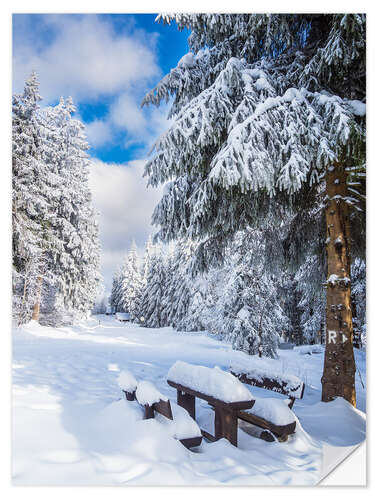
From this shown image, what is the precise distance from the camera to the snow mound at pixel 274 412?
93.5 inches

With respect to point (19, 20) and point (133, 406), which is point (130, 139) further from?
point (133, 406)

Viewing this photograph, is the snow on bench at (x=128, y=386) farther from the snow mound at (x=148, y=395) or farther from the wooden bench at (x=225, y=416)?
the wooden bench at (x=225, y=416)

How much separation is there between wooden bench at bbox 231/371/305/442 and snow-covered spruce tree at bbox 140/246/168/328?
4.34ft

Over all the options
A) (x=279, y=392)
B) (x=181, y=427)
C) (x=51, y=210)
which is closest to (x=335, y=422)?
(x=279, y=392)

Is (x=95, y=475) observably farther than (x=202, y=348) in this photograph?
No

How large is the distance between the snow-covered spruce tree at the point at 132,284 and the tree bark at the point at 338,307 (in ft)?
7.64

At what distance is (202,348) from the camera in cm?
462

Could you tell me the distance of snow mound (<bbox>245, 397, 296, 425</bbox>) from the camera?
7.79ft

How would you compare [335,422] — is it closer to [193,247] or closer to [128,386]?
[128,386]

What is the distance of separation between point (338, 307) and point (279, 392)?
Answer: 114cm

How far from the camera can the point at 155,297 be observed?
164 inches
